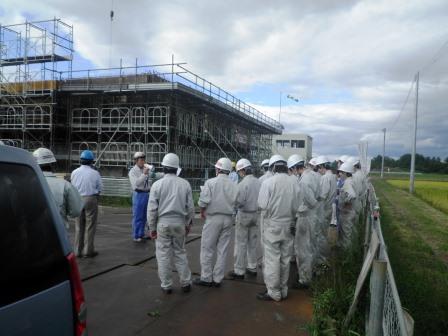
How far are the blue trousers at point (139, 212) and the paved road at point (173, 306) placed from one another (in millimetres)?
1510

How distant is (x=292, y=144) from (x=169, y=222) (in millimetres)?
39788

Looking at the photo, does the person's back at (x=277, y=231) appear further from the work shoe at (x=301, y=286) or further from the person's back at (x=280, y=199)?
the work shoe at (x=301, y=286)

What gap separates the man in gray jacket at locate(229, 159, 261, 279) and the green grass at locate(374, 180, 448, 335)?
236 cm

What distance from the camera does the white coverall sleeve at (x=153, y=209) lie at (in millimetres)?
5203

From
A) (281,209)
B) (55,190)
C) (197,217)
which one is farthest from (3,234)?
(197,217)

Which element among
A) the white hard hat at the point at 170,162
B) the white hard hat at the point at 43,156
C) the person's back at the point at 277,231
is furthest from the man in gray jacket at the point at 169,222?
the white hard hat at the point at 43,156

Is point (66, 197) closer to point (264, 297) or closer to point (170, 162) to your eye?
point (170, 162)

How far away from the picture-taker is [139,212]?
8172 millimetres

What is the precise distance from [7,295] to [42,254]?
0.28m

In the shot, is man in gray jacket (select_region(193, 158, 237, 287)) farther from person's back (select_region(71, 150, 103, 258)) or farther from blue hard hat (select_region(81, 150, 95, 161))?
blue hard hat (select_region(81, 150, 95, 161))

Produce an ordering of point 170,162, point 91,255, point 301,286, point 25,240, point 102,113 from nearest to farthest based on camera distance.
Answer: point 25,240 < point 170,162 < point 301,286 < point 91,255 < point 102,113

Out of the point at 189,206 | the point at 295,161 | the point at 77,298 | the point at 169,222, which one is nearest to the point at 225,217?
the point at 189,206

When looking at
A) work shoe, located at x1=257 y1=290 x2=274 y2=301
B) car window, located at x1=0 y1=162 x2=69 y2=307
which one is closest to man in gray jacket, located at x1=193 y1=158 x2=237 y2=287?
work shoe, located at x1=257 y1=290 x2=274 y2=301

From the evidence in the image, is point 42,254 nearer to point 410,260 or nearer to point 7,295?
point 7,295
